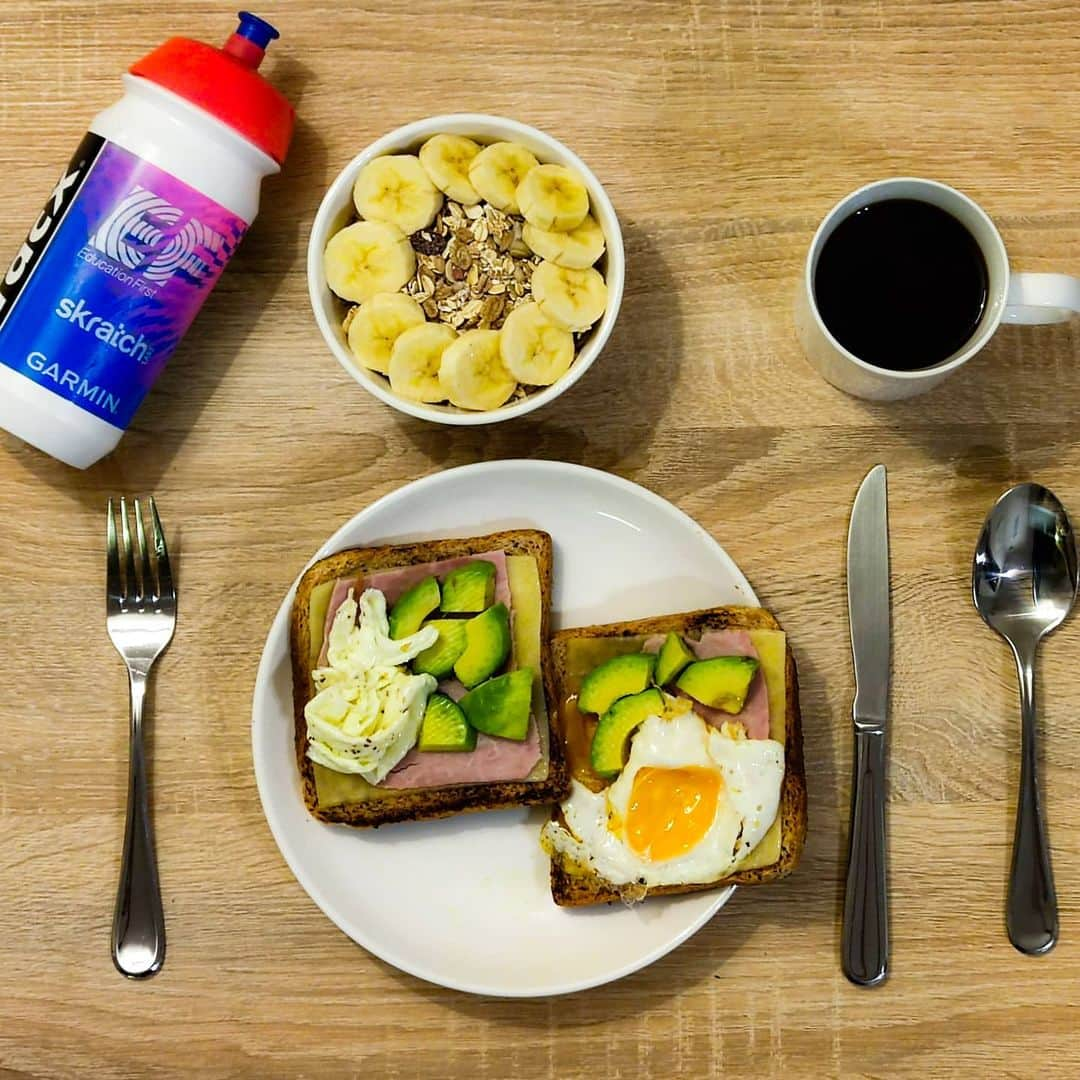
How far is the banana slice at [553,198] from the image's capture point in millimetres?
1337

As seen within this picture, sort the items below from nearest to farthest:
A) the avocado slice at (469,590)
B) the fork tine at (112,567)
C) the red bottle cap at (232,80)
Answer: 1. the red bottle cap at (232,80)
2. the avocado slice at (469,590)
3. the fork tine at (112,567)

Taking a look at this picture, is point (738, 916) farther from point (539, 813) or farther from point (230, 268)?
point (230, 268)

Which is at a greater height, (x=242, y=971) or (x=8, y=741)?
(x=8, y=741)

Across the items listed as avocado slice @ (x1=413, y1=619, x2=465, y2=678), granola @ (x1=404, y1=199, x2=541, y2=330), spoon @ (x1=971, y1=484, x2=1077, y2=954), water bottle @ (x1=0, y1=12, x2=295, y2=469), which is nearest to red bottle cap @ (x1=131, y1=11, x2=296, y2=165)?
water bottle @ (x1=0, y1=12, x2=295, y2=469)

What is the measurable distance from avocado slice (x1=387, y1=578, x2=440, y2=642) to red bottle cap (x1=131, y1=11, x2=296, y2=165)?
1.92 feet

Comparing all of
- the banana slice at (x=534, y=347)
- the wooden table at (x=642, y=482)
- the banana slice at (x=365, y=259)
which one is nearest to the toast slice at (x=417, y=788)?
the wooden table at (x=642, y=482)

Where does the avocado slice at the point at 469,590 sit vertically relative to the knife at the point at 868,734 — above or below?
above

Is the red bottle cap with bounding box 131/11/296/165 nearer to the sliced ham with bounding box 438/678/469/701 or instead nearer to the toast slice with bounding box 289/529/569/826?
the toast slice with bounding box 289/529/569/826

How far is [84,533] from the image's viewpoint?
1.53 metres

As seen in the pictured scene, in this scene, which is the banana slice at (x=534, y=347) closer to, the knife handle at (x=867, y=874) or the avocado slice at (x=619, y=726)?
the avocado slice at (x=619, y=726)

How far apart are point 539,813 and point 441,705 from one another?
25 cm

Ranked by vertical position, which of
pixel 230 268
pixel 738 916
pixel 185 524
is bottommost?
pixel 738 916

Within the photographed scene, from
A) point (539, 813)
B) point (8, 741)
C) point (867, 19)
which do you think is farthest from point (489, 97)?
point (8, 741)

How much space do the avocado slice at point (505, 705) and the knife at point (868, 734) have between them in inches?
19.3
